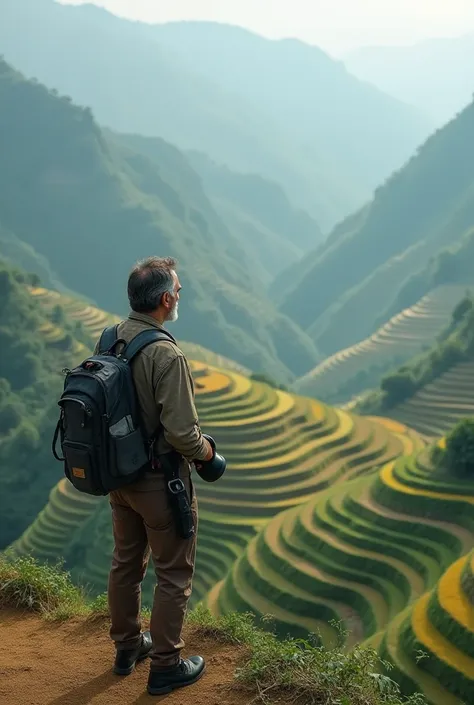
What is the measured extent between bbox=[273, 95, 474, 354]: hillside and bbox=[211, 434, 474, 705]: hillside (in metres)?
83.9

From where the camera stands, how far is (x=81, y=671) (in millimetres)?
4805

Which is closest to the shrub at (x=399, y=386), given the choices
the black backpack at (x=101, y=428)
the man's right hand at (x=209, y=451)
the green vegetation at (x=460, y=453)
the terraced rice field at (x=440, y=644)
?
the green vegetation at (x=460, y=453)

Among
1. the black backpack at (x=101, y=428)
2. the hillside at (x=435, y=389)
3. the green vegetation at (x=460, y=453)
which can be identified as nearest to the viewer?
the black backpack at (x=101, y=428)

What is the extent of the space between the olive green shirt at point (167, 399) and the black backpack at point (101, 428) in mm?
74

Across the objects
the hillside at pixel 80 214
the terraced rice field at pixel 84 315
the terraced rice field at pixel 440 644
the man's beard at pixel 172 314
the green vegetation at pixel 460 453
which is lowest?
the terraced rice field at pixel 440 644

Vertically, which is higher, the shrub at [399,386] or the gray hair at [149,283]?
the shrub at [399,386]

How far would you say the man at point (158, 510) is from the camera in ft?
14.3

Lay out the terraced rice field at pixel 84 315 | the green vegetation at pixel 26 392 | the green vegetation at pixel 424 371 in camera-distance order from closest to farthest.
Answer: the green vegetation at pixel 26 392
the green vegetation at pixel 424 371
the terraced rice field at pixel 84 315

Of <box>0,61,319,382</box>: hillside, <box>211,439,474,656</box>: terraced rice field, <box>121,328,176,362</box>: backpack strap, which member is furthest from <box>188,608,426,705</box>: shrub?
<box>0,61,319,382</box>: hillside

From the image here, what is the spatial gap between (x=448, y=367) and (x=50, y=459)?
66.1 ft

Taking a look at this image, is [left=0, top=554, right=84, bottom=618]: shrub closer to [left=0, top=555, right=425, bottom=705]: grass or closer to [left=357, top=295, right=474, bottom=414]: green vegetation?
[left=0, top=555, right=425, bottom=705]: grass

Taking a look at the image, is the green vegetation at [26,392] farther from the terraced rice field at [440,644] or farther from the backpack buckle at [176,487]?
the backpack buckle at [176,487]

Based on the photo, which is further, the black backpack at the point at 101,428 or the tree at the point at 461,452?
the tree at the point at 461,452

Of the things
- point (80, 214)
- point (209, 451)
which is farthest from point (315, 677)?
point (80, 214)
